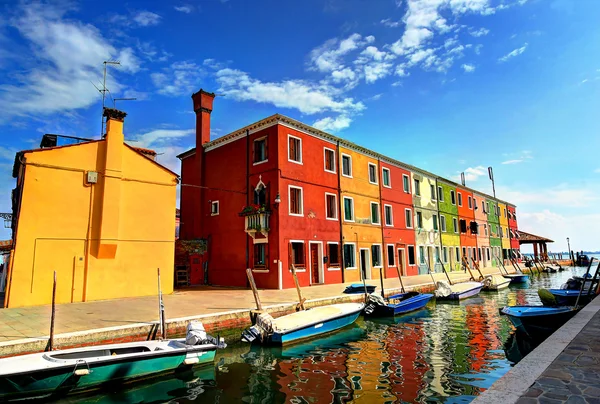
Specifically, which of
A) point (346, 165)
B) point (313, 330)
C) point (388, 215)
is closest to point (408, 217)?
point (388, 215)

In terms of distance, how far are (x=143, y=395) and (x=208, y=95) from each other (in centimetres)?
1864

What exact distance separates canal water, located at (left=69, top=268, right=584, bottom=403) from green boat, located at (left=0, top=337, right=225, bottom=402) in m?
0.26

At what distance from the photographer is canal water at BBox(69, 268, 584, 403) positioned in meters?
6.27

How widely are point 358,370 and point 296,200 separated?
1218 centimetres

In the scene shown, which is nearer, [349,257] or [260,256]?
[260,256]

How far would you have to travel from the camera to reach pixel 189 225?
75.4 feet

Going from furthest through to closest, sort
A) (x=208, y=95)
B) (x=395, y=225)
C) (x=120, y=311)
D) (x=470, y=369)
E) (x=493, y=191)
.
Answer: (x=493, y=191)
(x=395, y=225)
(x=208, y=95)
(x=120, y=311)
(x=470, y=369)

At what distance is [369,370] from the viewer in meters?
7.52

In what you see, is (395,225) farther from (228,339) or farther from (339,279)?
(228,339)

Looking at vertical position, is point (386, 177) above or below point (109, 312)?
above

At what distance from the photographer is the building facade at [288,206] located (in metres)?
18.2

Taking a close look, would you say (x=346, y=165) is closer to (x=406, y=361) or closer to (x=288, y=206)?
(x=288, y=206)

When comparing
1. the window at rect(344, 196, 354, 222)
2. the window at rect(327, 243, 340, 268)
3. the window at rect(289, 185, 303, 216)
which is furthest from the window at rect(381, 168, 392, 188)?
the window at rect(289, 185, 303, 216)

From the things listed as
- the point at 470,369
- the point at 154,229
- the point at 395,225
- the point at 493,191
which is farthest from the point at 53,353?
the point at 493,191
